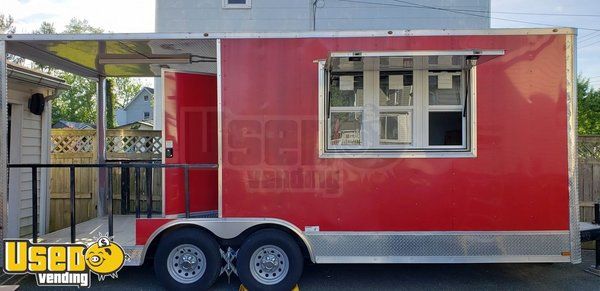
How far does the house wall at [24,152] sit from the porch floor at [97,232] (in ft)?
3.59

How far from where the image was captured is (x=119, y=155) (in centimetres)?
743

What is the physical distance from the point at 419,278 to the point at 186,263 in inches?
113

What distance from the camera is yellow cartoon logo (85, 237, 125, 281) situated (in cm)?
461

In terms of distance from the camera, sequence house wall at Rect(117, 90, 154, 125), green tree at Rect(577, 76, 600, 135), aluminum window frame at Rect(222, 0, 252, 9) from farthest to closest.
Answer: house wall at Rect(117, 90, 154, 125), green tree at Rect(577, 76, 600, 135), aluminum window frame at Rect(222, 0, 252, 9)

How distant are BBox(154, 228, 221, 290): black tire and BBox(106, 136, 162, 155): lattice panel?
3.31 m

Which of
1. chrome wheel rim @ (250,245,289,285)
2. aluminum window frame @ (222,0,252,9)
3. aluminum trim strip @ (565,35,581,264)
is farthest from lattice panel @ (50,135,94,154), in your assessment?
aluminum trim strip @ (565,35,581,264)

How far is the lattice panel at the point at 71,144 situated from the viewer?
24.4ft

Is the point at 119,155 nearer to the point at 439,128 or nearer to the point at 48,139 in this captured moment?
the point at 48,139

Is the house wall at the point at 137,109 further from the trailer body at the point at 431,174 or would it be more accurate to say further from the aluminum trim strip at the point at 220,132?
the trailer body at the point at 431,174

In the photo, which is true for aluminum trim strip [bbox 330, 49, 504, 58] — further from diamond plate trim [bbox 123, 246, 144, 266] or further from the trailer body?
diamond plate trim [bbox 123, 246, 144, 266]

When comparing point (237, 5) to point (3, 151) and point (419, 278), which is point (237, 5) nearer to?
point (3, 151)

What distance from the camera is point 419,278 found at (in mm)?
5180

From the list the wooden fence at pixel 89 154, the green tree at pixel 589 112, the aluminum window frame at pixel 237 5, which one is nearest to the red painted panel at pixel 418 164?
the wooden fence at pixel 89 154

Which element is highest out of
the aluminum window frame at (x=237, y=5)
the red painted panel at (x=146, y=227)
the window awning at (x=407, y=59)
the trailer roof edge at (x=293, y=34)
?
the aluminum window frame at (x=237, y=5)
